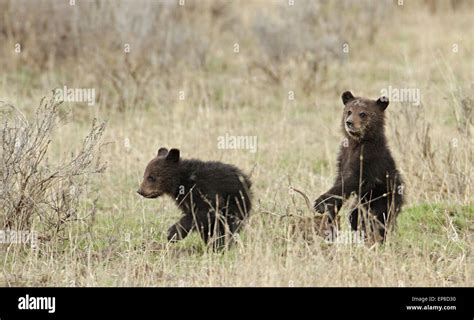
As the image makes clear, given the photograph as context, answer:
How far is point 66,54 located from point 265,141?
531 centimetres

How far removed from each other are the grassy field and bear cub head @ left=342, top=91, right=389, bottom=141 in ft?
3.02

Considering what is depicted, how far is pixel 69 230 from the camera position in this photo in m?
8.90

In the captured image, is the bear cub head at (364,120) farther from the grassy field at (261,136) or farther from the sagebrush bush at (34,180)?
the sagebrush bush at (34,180)

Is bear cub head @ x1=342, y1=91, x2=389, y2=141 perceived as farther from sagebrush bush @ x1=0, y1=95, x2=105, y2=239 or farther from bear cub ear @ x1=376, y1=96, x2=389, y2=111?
sagebrush bush @ x1=0, y1=95, x2=105, y2=239

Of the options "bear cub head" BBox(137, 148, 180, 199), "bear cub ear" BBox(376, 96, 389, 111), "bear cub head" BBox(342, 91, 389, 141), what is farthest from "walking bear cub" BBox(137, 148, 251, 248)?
"bear cub ear" BBox(376, 96, 389, 111)

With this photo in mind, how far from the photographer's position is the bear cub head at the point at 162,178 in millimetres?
8766

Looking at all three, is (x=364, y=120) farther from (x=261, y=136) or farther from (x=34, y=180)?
(x=261, y=136)

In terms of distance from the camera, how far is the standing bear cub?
331 inches

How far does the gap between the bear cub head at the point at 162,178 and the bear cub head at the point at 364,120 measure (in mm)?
1647

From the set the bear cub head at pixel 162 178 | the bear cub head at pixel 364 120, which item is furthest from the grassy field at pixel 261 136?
the bear cub head at pixel 364 120

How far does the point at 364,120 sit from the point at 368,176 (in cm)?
52

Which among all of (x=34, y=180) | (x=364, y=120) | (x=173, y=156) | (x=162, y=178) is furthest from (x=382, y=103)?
(x=34, y=180)
